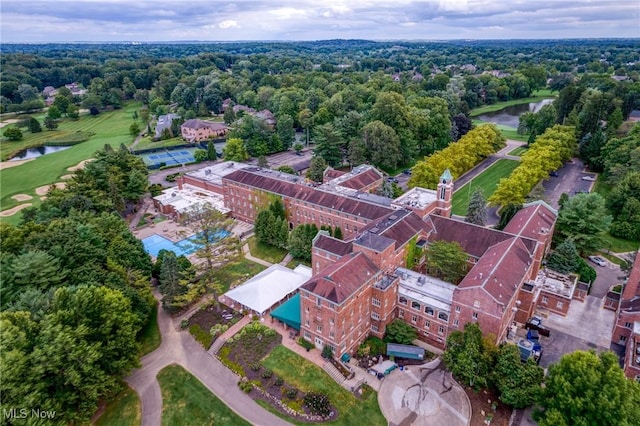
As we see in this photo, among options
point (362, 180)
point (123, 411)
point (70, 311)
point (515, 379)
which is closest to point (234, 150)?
point (362, 180)

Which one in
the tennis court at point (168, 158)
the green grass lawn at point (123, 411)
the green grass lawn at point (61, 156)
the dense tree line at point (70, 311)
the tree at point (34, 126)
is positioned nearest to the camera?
the dense tree line at point (70, 311)

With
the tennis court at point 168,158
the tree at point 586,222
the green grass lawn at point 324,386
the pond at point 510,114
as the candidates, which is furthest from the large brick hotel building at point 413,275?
A: the pond at point 510,114

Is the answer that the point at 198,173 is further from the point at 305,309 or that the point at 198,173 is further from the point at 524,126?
the point at 524,126

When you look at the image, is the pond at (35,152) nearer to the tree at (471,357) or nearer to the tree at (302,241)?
the tree at (302,241)

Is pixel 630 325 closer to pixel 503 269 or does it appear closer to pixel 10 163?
pixel 503 269

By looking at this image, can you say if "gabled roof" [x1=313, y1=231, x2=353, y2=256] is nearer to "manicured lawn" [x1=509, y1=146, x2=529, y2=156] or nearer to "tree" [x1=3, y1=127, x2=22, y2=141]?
"manicured lawn" [x1=509, y1=146, x2=529, y2=156]
